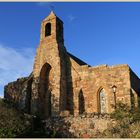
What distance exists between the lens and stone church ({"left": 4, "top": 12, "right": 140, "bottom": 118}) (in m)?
33.5

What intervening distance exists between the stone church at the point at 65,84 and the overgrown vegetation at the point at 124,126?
214 inches

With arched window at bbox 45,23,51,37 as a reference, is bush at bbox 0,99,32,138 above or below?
below

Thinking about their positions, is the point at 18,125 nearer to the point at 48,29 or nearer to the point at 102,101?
the point at 102,101

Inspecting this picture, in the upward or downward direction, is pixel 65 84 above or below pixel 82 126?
above

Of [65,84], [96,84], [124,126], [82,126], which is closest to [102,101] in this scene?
[96,84]

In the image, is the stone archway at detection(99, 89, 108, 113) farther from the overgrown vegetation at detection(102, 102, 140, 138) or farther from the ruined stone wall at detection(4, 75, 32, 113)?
the ruined stone wall at detection(4, 75, 32, 113)

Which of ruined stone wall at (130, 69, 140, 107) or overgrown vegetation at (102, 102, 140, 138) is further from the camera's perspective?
ruined stone wall at (130, 69, 140, 107)

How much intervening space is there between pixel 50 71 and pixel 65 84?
8.84 feet

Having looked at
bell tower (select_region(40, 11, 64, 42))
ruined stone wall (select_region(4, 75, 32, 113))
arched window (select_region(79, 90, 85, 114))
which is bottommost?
arched window (select_region(79, 90, 85, 114))

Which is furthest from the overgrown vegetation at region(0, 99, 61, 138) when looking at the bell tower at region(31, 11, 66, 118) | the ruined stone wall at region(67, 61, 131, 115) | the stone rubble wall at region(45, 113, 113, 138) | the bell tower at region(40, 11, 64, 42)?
the bell tower at region(40, 11, 64, 42)

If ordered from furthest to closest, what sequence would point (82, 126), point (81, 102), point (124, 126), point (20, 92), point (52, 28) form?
point (20, 92)
point (52, 28)
point (81, 102)
point (82, 126)
point (124, 126)

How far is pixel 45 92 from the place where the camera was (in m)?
→ 37.0

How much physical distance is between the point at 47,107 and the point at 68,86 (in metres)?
3.10

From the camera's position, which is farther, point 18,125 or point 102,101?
point 102,101
